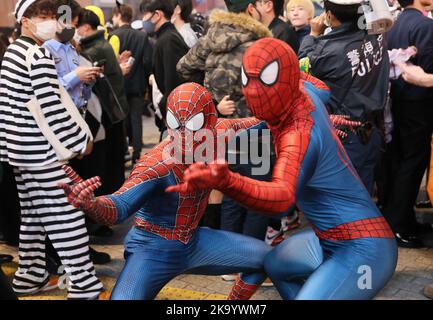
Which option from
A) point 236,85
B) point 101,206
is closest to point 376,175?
point 236,85

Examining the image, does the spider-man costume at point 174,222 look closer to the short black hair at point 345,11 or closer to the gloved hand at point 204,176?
the gloved hand at point 204,176

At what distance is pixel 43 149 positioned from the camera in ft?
11.9

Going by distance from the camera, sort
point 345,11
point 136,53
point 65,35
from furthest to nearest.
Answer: point 136,53, point 65,35, point 345,11

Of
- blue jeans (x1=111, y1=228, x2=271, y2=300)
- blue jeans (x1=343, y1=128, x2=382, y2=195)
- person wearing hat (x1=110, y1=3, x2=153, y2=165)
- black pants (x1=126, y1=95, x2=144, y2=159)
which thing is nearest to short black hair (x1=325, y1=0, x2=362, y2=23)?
blue jeans (x1=343, y1=128, x2=382, y2=195)

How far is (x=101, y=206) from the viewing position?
2375 millimetres

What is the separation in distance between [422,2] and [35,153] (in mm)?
2939

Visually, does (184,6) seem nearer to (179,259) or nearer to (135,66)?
(135,66)

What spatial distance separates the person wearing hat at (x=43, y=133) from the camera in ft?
11.6

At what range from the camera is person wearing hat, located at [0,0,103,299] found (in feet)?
11.6

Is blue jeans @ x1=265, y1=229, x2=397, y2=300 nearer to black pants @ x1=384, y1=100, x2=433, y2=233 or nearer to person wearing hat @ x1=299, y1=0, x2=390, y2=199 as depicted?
person wearing hat @ x1=299, y1=0, x2=390, y2=199

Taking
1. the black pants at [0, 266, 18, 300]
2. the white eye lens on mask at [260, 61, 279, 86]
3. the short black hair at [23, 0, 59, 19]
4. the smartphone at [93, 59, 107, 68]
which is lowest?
the black pants at [0, 266, 18, 300]

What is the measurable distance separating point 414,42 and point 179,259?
256 centimetres

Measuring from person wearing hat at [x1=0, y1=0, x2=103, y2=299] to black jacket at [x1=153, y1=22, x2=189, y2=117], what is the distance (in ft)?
3.19

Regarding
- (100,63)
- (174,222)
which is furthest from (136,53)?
(174,222)
